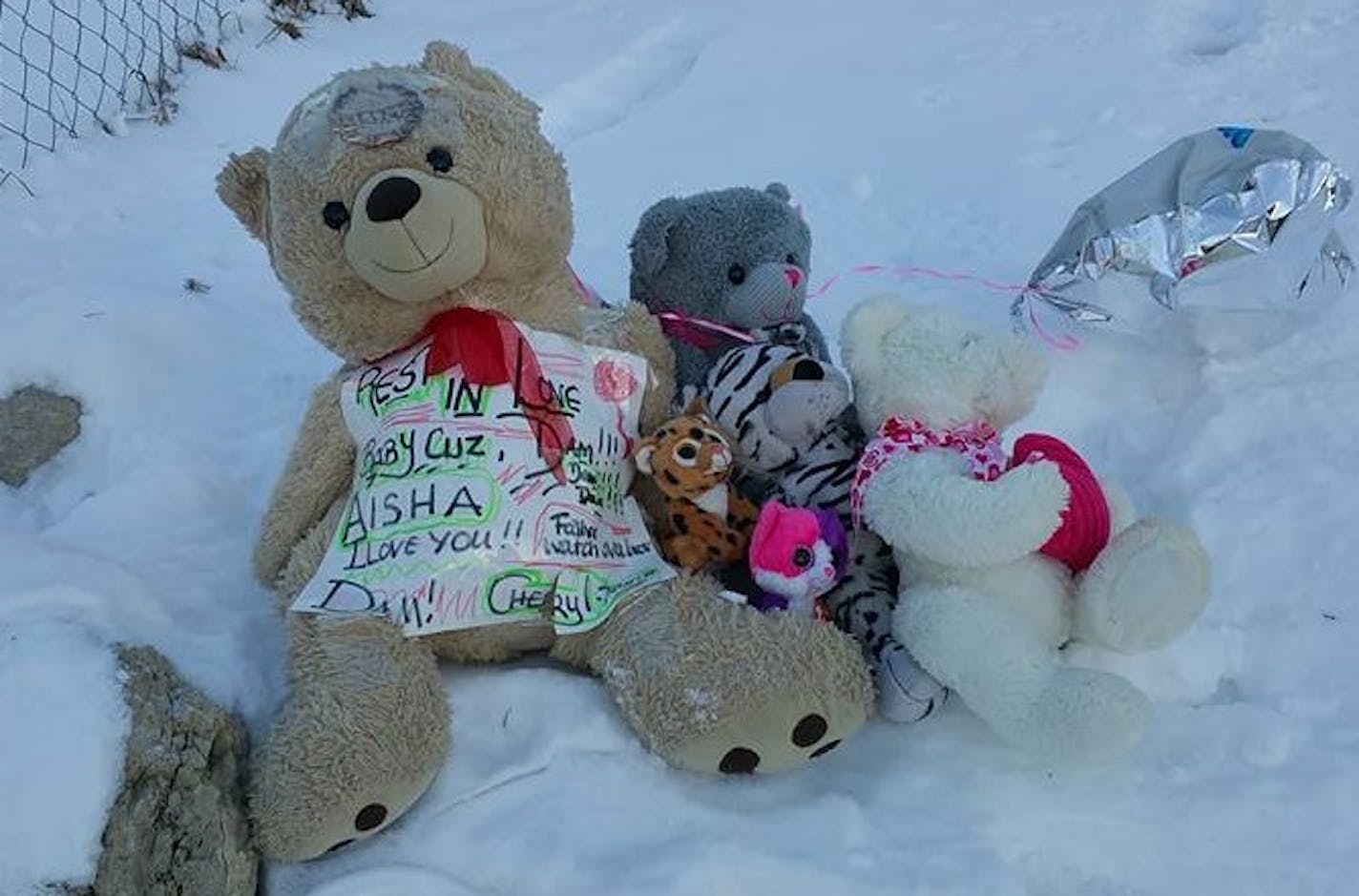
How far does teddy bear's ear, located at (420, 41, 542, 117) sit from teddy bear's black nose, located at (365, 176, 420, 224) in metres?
0.26

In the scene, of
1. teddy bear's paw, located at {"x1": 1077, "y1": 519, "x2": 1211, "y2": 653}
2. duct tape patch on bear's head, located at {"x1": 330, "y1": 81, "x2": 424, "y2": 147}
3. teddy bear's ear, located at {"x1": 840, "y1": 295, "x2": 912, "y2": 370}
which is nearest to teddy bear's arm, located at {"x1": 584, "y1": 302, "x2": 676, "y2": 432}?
teddy bear's ear, located at {"x1": 840, "y1": 295, "x2": 912, "y2": 370}

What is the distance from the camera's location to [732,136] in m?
3.36

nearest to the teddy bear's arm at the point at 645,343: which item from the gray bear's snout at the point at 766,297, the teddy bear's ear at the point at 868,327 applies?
the gray bear's snout at the point at 766,297

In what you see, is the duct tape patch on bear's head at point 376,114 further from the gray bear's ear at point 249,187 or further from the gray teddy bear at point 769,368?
the gray teddy bear at point 769,368

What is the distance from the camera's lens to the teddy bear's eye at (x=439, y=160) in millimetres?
1725

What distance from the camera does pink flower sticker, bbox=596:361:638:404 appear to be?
1.90 m

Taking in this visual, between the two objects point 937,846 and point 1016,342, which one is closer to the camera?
point 937,846

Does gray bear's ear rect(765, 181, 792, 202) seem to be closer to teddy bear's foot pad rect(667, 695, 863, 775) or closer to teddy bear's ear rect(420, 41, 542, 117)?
teddy bear's ear rect(420, 41, 542, 117)

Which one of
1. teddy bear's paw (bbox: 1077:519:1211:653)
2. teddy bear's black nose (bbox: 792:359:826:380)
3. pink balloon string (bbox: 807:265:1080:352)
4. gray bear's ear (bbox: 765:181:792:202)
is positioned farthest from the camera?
pink balloon string (bbox: 807:265:1080:352)

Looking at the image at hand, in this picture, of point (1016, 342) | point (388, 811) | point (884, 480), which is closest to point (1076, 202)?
point (1016, 342)

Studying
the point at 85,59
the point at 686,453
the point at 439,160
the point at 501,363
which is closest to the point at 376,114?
the point at 439,160

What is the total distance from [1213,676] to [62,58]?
3.27 metres

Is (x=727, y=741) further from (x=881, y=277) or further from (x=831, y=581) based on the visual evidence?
(x=881, y=277)

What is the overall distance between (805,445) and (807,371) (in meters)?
0.09
